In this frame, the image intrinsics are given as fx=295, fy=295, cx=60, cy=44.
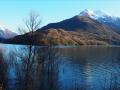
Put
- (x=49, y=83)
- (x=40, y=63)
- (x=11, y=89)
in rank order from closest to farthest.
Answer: (x=11, y=89)
(x=49, y=83)
(x=40, y=63)

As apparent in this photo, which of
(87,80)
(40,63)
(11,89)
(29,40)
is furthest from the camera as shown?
(87,80)

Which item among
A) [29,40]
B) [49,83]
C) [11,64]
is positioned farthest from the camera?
[11,64]

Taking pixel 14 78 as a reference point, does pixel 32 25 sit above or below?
above

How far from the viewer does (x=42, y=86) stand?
60.5 meters

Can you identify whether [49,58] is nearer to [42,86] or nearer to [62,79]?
[62,79]

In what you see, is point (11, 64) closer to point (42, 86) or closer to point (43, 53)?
point (43, 53)

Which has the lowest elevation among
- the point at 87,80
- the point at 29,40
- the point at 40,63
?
the point at 87,80

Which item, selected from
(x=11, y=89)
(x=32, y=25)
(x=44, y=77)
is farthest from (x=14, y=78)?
(x=32, y=25)

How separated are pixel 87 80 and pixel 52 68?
32.5 feet

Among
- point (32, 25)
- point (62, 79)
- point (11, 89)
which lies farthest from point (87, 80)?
point (32, 25)

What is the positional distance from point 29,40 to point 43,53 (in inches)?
1170

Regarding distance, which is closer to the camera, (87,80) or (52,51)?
(87,80)

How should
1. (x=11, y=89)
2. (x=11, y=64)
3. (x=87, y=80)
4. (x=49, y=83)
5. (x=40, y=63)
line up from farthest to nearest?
(x=11, y=64) → (x=87, y=80) → (x=40, y=63) → (x=49, y=83) → (x=11, y=89)

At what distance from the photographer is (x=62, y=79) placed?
7744 centimetres
